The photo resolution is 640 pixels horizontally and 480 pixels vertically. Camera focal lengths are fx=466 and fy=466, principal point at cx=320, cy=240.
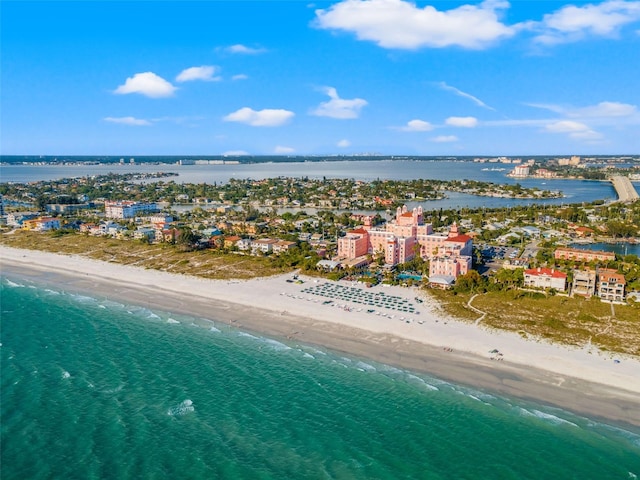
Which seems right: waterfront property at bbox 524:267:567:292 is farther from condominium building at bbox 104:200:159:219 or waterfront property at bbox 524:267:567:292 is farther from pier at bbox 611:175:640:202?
pier at bbox 611:175:640:202

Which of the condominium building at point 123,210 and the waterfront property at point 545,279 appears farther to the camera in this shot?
the condominium building at point 123,210

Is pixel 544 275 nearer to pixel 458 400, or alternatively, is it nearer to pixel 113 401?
pixel 458 400

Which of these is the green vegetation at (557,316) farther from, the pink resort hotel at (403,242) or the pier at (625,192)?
the pier at (625,192)

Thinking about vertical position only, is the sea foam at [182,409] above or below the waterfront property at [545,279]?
below

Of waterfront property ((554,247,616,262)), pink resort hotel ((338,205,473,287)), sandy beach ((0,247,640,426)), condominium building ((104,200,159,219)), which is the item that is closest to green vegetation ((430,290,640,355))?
sandy beach ((0,247,640,426))

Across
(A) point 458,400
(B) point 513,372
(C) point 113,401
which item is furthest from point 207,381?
(B) point 513,372

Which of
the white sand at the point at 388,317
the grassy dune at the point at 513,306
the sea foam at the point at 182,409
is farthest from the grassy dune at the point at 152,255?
the sea foam at the point at 182,409

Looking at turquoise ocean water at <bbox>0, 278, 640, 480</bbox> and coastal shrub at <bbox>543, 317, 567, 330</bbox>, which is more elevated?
coastal shrub at <bbox>543, 317, 567, 330</bbox>
